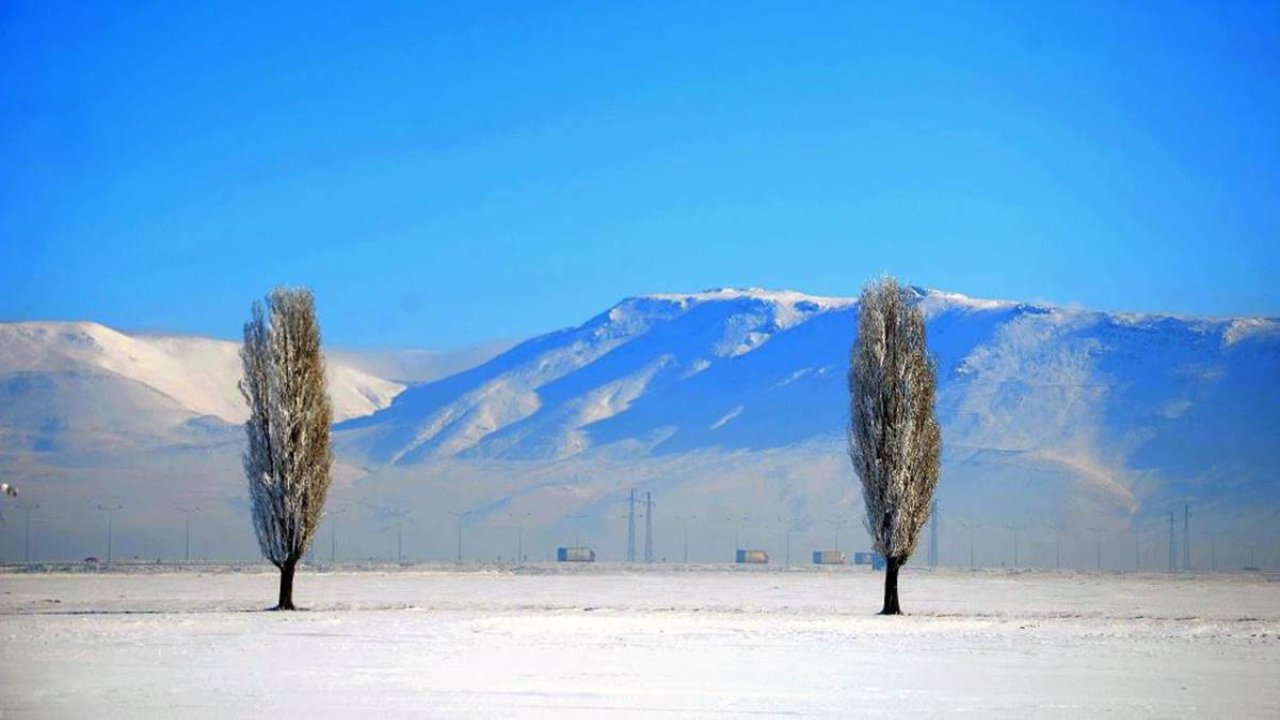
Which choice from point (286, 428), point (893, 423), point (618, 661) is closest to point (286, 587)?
point (286, 428)

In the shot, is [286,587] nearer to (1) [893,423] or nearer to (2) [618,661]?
(1) [893,423]

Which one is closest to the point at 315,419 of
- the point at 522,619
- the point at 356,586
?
the point at 522,619

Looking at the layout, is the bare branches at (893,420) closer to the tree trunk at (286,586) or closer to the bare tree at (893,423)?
the bare tree at (893,423)

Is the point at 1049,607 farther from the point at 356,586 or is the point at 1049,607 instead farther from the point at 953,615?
the point at 356,586

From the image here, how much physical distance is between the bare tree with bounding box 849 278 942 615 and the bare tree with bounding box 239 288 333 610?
59.4 ft

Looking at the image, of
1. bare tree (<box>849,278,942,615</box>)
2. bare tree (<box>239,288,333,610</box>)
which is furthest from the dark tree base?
bare tree (<box>849,278,942,615</box>)

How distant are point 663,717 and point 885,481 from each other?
1203 inches

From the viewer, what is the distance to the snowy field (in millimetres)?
28484

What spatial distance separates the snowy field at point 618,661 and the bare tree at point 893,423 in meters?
3.59

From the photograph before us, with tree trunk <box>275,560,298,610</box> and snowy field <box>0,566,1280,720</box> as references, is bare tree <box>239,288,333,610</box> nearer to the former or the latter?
tree trunk <box>275,560,298,610</box>

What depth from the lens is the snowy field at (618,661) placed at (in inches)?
1121

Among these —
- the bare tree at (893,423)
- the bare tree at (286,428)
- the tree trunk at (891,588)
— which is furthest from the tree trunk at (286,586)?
the tree trunk at (891,588)

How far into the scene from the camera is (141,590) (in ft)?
266

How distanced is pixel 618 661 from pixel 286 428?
22860mm
